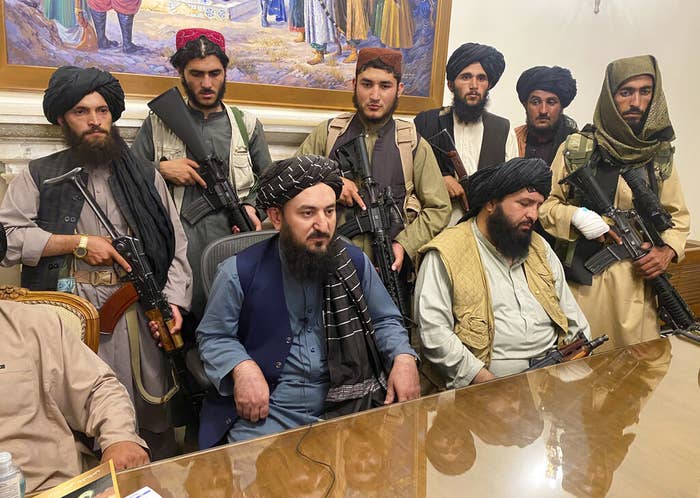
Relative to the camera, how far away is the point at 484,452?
4.60 ft

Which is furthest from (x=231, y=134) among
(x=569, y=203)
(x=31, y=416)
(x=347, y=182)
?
(x=569, y=203)

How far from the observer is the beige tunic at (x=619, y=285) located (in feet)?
8.97

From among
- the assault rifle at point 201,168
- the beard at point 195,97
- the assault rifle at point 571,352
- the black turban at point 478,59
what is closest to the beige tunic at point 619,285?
the black turban at point 478,59

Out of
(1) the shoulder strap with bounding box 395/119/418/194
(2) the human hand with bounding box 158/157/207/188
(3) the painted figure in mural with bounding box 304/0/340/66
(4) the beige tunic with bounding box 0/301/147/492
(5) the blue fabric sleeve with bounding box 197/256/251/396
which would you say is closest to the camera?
(4) the beige tunic with bounding box 0/301/147/492

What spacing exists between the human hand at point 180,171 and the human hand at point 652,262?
2.17m

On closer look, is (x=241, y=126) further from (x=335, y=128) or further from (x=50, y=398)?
(x=50, y=398)

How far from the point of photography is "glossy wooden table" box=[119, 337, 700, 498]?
123 cm

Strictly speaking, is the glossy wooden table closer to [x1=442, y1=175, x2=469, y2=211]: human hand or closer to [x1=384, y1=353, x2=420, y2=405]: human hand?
[x1=384, y1=353, x2=420, y2=405]: human hand

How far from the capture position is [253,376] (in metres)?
1.64

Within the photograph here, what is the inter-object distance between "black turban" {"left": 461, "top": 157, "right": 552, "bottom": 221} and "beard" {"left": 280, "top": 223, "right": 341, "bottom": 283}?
78cm

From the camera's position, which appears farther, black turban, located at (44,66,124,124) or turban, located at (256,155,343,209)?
black turban, located at (44,66,124,124)

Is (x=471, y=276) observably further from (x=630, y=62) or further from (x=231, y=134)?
(x=630, y=62)

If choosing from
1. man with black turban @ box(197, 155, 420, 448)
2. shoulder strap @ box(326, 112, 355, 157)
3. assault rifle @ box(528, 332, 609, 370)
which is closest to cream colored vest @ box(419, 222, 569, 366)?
assault rifle @ box(528, 332, 609, 370)

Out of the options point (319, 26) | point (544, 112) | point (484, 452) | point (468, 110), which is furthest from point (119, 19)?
point (484, 452)
